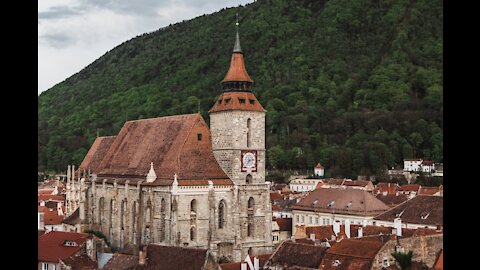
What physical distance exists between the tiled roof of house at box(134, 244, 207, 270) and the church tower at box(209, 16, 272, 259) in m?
12.9

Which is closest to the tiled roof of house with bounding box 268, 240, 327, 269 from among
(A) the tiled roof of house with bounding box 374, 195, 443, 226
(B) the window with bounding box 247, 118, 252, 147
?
(B) the window with bounding box 247, 118, 252, 147

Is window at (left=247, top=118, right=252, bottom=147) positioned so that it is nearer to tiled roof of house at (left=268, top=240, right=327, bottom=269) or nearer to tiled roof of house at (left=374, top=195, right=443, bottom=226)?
tiled roof of house at (left=268, top=240, right=327, bottom=269)

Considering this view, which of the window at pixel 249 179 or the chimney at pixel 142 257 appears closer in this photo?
the chimney at pixel 142 257

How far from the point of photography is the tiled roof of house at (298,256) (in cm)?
3328

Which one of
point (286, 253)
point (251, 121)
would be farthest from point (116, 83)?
Result: point (286, 253)

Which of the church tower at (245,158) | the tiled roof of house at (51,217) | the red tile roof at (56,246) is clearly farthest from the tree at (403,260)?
the tiled roof of house at (51,217)

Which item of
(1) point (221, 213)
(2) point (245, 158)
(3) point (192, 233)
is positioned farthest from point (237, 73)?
(3) point (192, 233)

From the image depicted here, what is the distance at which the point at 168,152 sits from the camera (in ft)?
152

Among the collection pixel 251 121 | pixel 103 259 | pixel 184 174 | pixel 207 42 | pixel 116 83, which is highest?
pixel 207 42

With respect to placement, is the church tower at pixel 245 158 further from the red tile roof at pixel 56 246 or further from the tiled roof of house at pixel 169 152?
the red tile roof at pixel 56 246

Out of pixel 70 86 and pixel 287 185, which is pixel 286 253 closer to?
pixel 287 185

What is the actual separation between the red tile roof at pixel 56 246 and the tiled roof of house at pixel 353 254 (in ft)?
49.0

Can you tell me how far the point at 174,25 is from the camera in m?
192
